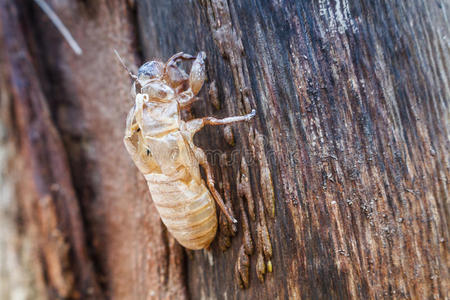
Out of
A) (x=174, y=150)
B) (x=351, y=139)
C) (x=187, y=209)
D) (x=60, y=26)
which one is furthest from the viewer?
(x=60, y=26)

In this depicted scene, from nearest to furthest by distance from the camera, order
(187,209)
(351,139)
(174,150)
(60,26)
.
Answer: (351,139), (187,209), (174,150), (60,26)

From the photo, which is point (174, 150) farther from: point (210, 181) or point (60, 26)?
point (60, 26)

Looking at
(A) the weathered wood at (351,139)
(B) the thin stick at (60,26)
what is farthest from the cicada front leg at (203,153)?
(B) the thin stick at (60,26)

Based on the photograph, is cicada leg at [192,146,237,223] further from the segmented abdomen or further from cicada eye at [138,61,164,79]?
cicada eye at [138,61,164,79]

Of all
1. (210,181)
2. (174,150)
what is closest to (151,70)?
(174,150)

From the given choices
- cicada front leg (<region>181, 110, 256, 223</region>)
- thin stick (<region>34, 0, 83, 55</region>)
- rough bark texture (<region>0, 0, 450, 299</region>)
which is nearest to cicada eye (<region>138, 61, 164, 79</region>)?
rough bark texture (<region>0, 0, 450, 299</region>)

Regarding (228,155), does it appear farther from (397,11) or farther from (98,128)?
(98,128)

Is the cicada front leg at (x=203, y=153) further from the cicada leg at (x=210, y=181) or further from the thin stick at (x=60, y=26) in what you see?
the thin stick at (x=60, y=26)
